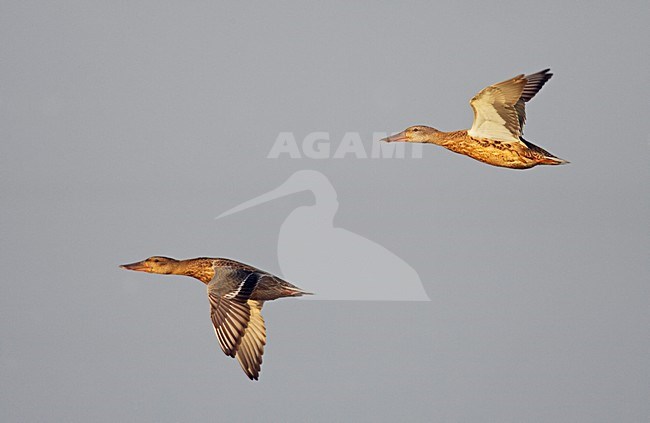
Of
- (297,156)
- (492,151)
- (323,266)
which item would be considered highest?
(297,156)

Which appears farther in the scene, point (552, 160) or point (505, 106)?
point (505, 106)

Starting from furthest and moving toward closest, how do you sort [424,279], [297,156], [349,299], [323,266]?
[297,156]
[424,279]
[349,299]
[323,266]

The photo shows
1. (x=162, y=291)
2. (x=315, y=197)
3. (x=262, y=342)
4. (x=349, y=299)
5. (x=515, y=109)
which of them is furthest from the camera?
(x=162, y=291)

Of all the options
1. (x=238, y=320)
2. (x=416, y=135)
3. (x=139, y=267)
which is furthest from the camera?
(x=416, y=135)

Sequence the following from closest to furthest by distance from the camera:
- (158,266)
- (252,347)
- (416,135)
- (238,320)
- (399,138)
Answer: (238,320) → (252,347) → (158,266) → (416,135) → (399,138)

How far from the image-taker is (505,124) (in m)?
13.8

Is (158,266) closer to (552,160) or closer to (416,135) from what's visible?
(416,135)

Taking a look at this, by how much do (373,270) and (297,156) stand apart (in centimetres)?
2328

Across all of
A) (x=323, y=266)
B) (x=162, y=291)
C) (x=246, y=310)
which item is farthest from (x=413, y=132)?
(x=162, y=291)

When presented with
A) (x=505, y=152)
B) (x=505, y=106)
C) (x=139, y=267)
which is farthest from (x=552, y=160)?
(x=139, y=267)

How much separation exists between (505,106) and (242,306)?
334 cm

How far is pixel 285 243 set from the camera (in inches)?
1153

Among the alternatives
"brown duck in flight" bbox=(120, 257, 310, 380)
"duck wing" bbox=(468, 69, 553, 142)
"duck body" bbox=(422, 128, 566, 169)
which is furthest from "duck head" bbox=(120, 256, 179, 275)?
"duck wing" bbox=(468, 69, 553, 142)

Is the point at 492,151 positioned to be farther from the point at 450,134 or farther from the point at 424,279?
the point at 424,279
